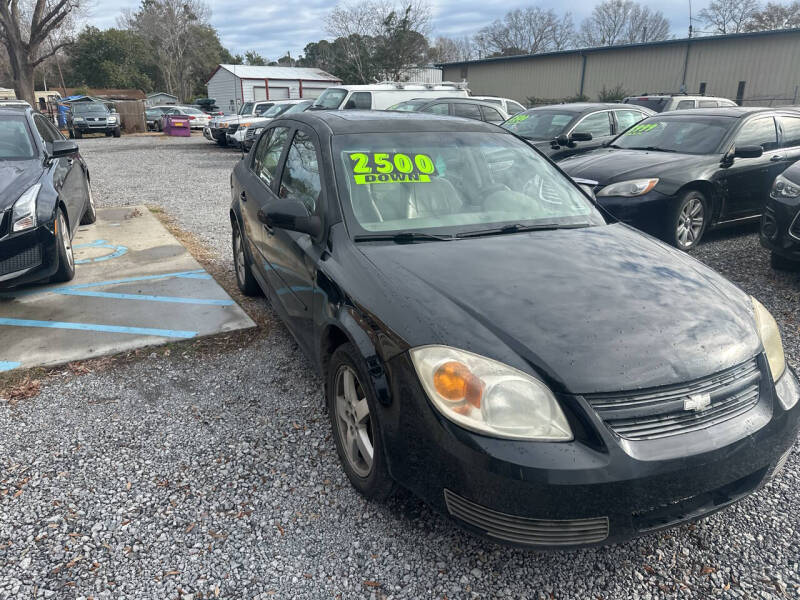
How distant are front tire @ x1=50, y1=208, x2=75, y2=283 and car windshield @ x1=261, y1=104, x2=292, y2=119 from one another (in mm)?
13986

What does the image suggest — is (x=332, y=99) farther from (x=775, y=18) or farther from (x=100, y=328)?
(x=775, y=18)

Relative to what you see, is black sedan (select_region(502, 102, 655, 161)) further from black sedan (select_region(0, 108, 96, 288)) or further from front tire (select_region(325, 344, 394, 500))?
front tire (select_region(325, 344, 394, 500))

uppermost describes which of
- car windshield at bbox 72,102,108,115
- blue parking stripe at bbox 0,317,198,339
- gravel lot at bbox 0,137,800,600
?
car windshield at bbox 72,102,108,115

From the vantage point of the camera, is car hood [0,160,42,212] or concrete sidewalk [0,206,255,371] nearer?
concrete sidewalk [0,206,255,371]

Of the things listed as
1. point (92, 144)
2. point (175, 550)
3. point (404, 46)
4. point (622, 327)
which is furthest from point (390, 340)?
point (404, 46)

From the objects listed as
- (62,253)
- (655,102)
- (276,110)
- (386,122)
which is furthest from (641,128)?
(276,110)

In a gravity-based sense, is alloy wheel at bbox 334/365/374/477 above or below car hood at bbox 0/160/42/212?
below

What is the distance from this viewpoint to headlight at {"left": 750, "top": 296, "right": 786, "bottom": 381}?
223 centimetres

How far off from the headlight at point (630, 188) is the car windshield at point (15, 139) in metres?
5.80

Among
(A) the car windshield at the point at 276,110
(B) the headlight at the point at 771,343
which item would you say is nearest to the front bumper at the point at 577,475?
(B) the headlight at the point at 771,343

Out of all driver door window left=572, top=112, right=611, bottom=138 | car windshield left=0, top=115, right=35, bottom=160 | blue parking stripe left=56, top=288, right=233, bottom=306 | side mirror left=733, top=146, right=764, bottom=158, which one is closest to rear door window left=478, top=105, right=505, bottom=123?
driver door window left=572, top=112, right=611, bottom=138

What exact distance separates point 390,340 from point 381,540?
85 cm

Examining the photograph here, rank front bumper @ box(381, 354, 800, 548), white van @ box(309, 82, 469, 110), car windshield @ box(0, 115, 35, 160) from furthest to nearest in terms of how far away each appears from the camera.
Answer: white van @ box(309, 82, 469, 110) → car windshield @ box(0, 115, 35, 160) → front bumper @ box(381, 354, 800, 548)

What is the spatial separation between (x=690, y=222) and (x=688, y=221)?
42 millimetres
